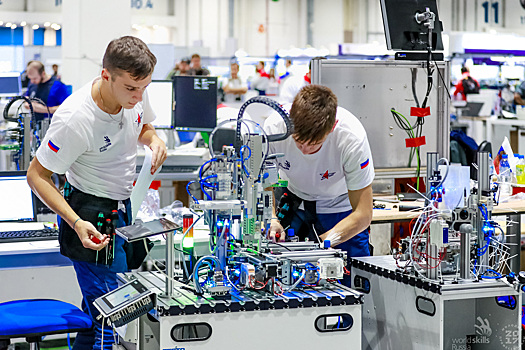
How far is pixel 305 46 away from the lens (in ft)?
53.7

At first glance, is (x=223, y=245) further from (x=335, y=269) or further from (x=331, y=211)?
(x=331, y=211)

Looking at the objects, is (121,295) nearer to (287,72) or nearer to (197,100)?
(197,100)

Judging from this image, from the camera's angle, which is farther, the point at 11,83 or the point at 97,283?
the point at 11,83

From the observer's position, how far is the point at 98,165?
241 centimetres

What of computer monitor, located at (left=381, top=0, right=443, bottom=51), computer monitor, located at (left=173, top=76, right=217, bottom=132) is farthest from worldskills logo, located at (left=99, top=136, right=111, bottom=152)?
computer monitor, located at (left=173, top=76, right=217, bottom=132)

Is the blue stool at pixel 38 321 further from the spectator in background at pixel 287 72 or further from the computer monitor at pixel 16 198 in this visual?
the spectator in background at pixel 287 72

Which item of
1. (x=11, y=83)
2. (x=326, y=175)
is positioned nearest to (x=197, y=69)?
(x=11, y=83)

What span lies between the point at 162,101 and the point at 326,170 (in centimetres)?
236

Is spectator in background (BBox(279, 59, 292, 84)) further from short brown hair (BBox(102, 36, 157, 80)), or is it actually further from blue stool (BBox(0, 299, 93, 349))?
short brown hair (BBox(102, 36, 157, 80))

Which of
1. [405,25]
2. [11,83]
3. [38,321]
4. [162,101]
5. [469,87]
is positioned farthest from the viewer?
[469,87]

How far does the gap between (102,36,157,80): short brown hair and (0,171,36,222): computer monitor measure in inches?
47.8

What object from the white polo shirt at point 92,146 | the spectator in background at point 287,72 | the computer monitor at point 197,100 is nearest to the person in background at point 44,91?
the computer monitor at point 197,100

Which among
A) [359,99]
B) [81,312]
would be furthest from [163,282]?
[359,99]

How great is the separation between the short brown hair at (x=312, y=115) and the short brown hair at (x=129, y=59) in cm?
59
